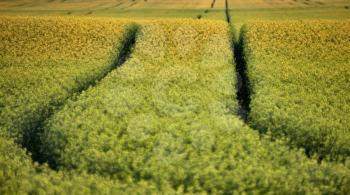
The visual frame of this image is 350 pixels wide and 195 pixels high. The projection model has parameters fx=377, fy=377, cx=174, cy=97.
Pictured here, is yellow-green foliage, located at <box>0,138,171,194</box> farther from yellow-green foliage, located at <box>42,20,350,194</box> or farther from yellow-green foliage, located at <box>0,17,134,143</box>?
yellow-green foliage, located at <box>0,17,134,143</box>

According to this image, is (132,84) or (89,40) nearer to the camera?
(132,84)

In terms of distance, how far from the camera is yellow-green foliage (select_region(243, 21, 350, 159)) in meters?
10.6

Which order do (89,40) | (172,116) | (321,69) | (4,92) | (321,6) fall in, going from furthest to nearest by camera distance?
1. (321,6)
2. (89,40)
3. (321,69)
4. (4,92)
5. (172,116)

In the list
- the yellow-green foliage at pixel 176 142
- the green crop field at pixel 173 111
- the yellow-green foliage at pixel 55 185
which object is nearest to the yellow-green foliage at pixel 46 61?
the green crop field at pixel 173 111

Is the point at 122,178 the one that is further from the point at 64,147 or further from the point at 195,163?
the point at 64,147

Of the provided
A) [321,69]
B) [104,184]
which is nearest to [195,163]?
[104,184]

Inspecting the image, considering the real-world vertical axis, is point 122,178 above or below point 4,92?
below

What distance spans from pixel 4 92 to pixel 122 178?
7352 millimetres

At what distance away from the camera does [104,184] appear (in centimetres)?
774

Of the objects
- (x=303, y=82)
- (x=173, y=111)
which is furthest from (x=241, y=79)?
(x=173, y=111)

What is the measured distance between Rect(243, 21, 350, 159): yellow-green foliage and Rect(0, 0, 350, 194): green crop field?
0.05m

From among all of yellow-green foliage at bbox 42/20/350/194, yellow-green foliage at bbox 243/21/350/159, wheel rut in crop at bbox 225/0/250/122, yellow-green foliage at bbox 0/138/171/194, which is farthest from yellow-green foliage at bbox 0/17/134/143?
yellow-green foliage at bbox 243/21/350/159

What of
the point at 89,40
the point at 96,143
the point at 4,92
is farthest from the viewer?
the point at 89,40

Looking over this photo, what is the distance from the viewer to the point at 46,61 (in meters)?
18.0
